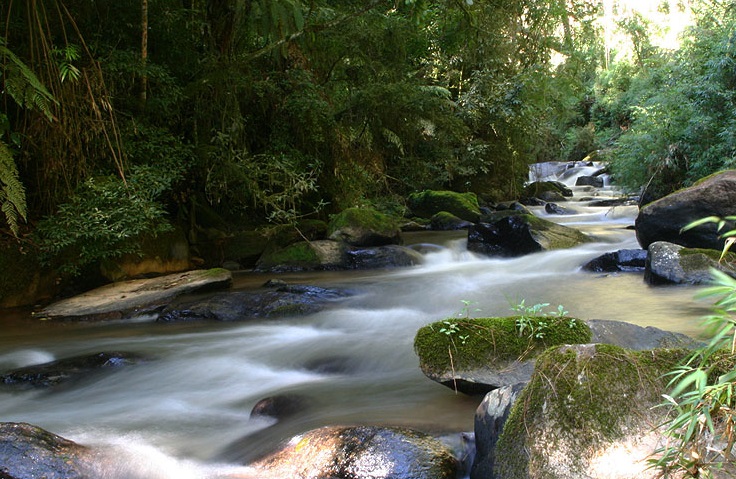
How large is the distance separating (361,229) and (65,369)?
629cm

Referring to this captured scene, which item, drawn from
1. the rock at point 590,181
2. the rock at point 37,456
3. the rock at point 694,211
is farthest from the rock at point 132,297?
the rock at point 590,181

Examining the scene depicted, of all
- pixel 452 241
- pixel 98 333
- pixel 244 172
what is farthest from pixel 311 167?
pixel 98 333

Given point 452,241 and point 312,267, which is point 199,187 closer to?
point 312,267

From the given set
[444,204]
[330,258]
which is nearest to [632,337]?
[330,258]

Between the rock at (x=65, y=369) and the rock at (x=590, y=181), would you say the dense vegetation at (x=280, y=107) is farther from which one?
the rock at (x=590, y=181)

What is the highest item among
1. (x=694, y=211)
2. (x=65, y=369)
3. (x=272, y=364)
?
(x=694, y=211)

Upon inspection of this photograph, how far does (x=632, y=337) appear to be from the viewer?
3811mm

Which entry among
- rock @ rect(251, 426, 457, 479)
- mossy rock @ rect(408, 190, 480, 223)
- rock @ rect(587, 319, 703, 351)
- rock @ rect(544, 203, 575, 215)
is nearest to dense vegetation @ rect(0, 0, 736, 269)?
mossy rock @ rect(408, 190, 480, 223)

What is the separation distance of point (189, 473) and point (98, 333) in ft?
11.8

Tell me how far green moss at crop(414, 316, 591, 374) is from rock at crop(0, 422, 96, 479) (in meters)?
2.07

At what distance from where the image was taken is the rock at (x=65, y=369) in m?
4.65

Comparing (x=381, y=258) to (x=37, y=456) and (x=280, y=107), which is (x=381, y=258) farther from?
(x=37, y=456)

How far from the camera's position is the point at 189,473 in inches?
126

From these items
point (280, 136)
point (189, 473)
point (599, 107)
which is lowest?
point (189, 473)
